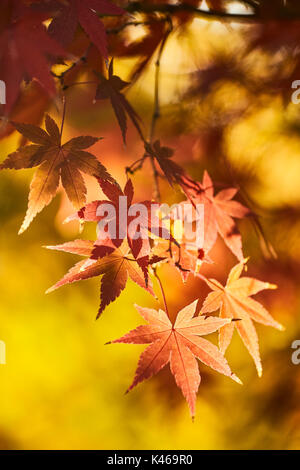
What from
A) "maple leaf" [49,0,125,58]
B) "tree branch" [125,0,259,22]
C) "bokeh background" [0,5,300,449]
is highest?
"tree branch" [125,0,259,22]

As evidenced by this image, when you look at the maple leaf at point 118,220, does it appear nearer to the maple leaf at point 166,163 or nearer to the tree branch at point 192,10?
the maple leaf at point 166,163

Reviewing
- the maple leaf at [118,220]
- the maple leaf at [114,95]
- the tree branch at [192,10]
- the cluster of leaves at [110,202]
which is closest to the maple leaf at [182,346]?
the cluster of leaves at [110,202]

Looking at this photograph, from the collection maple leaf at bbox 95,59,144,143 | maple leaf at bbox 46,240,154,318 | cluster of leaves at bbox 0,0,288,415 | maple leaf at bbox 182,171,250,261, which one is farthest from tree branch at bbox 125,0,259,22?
maple leaf at bbox 46,240,154,318

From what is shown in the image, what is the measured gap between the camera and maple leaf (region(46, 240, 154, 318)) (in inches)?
20.8

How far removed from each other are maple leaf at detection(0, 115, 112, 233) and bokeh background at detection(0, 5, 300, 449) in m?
0.65

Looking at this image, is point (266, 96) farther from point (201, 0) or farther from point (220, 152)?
point (201, 0)

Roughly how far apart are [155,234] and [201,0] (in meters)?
0.61

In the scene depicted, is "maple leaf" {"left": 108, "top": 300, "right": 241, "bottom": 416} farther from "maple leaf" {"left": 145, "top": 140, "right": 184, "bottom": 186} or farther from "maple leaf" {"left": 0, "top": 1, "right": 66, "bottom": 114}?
"maple leaf" {"left": 0, "top": 1, "right": 66, "bottom": 114}

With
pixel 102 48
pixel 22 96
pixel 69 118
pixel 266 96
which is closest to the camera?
pixel 102 48

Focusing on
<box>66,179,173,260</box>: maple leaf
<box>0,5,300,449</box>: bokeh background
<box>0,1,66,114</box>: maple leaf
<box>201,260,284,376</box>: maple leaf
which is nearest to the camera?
<box>0,1,66,114</box>: maple leaf

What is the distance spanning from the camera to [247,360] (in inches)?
53.1

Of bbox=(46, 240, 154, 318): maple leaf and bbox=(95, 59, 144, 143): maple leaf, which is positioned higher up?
bbox=(95, 59, 144, 143): maple leaf

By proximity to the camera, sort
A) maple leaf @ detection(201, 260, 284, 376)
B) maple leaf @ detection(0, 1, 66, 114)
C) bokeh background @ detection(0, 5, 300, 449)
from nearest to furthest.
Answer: maple leaf @ detection(0, 1, 66, 114), maple leaf @ detection(201, 260, 284, 376), bokeh background @ detection(0, 5, 300, 449)
